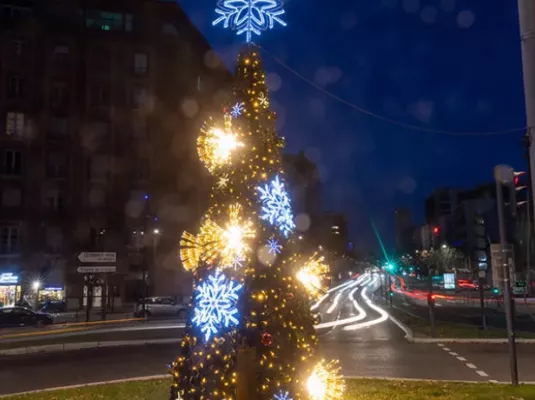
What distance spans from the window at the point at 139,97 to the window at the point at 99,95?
234 cm

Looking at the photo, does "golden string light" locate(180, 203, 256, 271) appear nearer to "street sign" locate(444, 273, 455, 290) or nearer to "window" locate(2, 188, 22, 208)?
"window" locate(2, 188, 22, 208)

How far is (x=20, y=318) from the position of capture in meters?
31.1

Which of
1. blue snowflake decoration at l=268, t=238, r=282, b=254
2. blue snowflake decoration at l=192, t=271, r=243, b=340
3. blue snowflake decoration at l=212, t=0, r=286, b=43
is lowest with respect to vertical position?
blue snowflake decoration at l=192, t=271, r=243, b=340

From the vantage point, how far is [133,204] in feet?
159

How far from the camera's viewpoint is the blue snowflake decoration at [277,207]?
6426mm

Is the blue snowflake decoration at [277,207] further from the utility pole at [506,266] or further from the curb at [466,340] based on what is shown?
the curb at [466,340]

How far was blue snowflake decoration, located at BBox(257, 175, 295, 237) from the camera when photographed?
6426 mm

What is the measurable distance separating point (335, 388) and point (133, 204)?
43.9 meters

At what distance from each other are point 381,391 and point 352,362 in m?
5.08

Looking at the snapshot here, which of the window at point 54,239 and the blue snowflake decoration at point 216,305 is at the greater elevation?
the window at point 54,239

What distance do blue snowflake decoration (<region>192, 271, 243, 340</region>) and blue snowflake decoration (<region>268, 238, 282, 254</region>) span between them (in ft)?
1.79

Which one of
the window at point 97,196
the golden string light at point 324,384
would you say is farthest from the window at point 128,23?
the golden string light at point 324,384

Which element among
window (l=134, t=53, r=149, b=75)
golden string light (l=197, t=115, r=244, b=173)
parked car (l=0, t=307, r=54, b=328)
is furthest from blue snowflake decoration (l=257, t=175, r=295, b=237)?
window (l=134, t=53, r=149, b=75)

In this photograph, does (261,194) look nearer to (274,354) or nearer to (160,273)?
(274,354)
